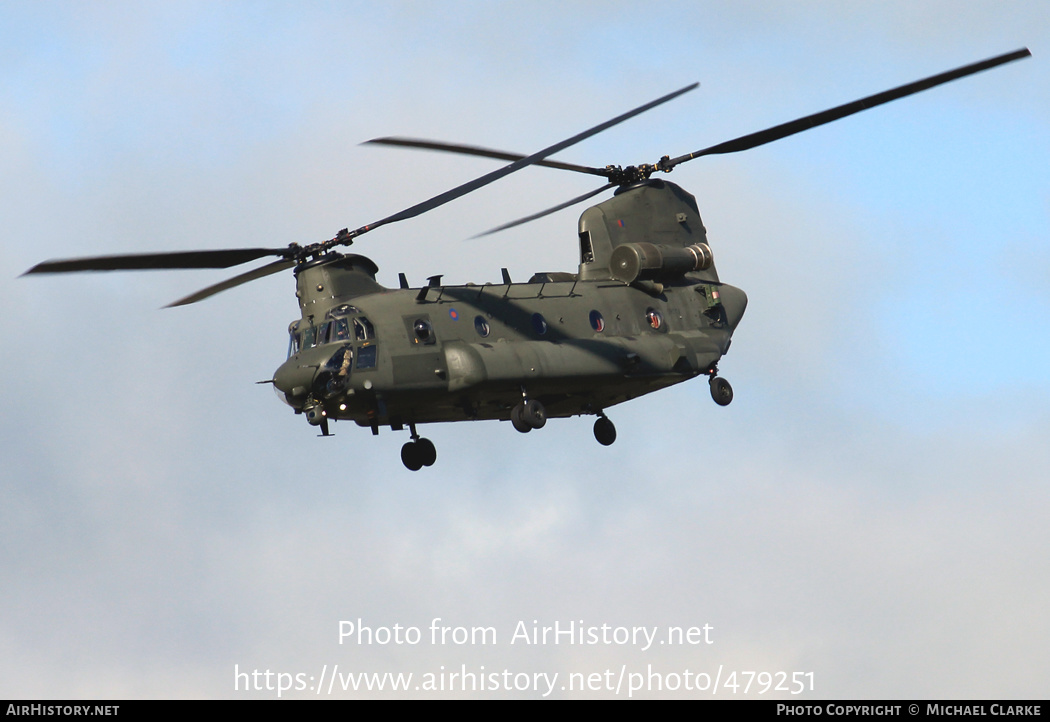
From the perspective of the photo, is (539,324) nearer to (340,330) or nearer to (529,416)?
(529,416)

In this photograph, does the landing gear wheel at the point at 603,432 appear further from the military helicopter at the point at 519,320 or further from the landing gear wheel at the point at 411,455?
the landing gear wheel at the point at 411,455

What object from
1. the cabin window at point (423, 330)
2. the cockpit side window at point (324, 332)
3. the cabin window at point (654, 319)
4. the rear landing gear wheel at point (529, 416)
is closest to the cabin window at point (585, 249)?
the cabin window at point (654, 319)

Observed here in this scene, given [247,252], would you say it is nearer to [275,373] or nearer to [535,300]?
[275,373]

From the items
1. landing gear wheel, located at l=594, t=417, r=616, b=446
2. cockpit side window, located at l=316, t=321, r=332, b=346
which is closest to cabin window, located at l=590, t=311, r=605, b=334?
landing gear wheel, located at l=594, t=417, r=616, b=446

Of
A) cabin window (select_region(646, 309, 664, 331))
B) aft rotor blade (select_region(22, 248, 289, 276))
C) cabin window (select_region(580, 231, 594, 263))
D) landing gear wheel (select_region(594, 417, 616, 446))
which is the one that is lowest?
landing gear wheel (select_region(594, 417, 616, 446))

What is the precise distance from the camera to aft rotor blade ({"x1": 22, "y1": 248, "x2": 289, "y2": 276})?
31.5 meters

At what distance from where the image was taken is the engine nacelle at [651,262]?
3931 centimetres

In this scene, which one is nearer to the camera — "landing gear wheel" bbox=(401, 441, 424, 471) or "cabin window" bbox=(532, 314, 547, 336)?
"cabin window" bbox=(532, 314, 547, 336)

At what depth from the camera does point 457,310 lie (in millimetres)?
36062

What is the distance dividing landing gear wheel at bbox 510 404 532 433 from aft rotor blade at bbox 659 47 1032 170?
8581 mm

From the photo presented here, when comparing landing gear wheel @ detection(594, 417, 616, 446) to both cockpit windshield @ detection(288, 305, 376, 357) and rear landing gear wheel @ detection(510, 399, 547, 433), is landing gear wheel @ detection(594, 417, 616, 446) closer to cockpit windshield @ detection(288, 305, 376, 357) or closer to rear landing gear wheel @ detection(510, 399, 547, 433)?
rear landing gear wheel @ detection(510, 399, 547, 433)

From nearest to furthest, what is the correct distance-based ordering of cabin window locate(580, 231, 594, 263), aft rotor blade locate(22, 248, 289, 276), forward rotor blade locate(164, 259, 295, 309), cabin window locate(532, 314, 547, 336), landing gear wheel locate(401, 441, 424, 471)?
1. aft rotor blade locate(22, 248, 289, 276)
2. forward rotor blade locate(164, 259, 295, 309)
3. cabin window locate(532, 314, 547, 336)
4. landing gear wheel locate(401, 441, 424, 471)
5. cabin window locate(580, 231, 594, 263)

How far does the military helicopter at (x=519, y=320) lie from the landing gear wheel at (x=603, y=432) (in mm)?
35

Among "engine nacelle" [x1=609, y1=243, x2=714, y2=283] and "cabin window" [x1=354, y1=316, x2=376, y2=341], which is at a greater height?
"engine nacelle" [x1=609, y1=243, x2=714, y2=283]
